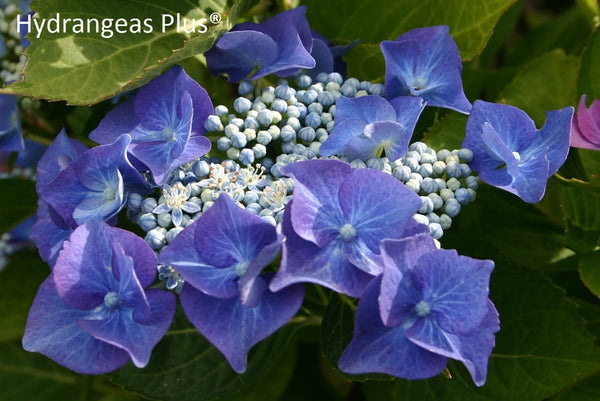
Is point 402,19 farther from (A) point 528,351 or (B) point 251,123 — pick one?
(A) point 528,351

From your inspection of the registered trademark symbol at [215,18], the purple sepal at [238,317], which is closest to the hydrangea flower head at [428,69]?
the registered trademark symbol at [215,18]

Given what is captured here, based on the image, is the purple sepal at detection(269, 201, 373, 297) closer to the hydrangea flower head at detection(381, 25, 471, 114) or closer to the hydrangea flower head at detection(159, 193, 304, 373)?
the hydrangea flower head at detection(159, 193, 304, 373)

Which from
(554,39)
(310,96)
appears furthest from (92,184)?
(554,39)

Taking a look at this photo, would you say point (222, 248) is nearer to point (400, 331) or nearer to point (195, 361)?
point (400, 331)

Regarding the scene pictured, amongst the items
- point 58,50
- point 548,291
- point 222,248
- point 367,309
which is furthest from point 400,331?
point 58,50

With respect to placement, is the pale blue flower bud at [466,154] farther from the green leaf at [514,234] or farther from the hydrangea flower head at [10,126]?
the hydrangea flower head at [10,126]

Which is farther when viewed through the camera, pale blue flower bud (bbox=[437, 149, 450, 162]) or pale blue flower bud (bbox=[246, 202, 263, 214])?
pale blue flower bud (bbox=[437, 149, 450, 162])

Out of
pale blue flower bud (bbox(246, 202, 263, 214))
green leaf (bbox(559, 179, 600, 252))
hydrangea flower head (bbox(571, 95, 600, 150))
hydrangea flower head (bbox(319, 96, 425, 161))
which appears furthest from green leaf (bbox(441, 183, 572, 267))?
pale blue flower bud (bbox(246, 202, 263, 214))
